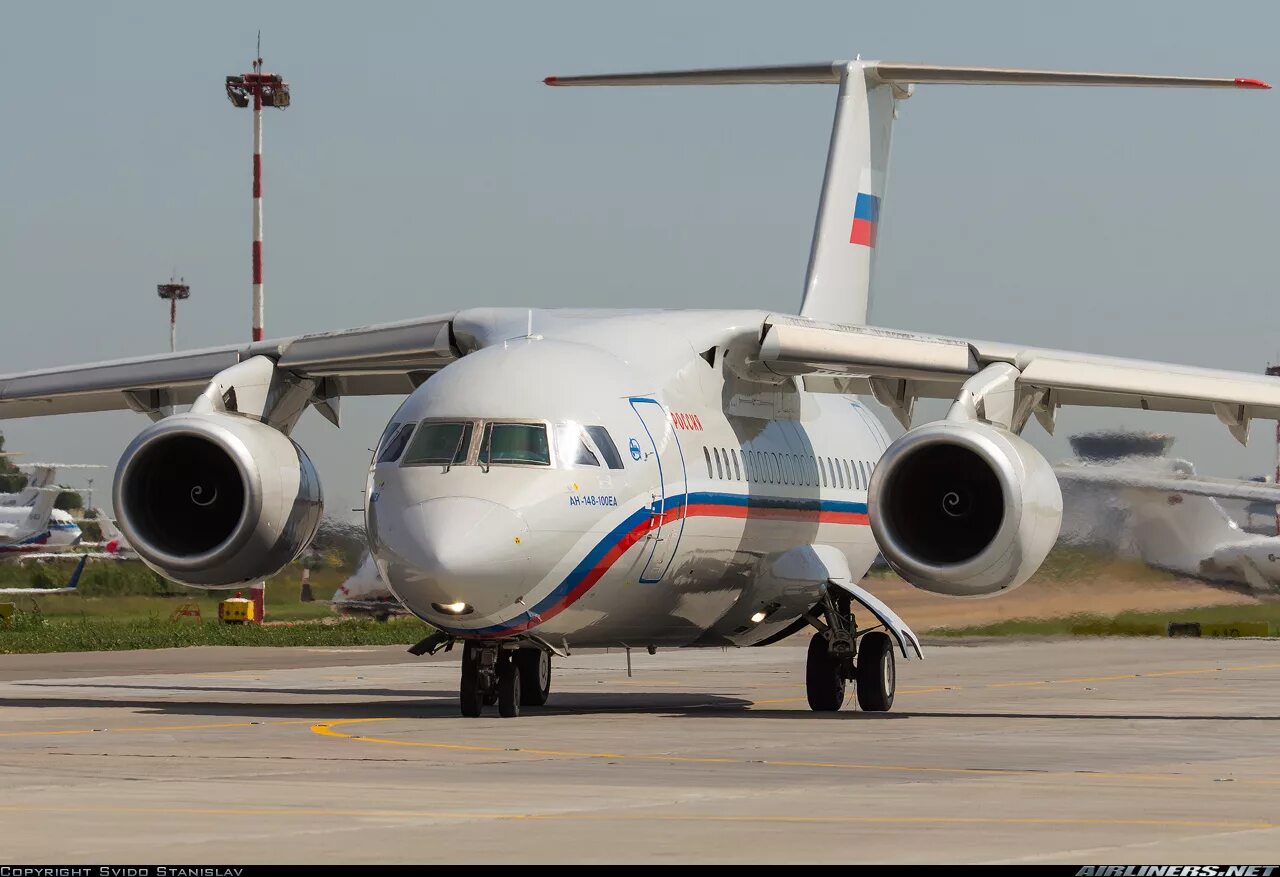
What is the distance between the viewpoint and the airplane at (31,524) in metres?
68.8

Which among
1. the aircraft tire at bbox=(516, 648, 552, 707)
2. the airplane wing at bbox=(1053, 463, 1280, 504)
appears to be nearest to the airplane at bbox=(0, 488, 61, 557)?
the airplane wing at bbox=(1053, 463, 1280, 504)

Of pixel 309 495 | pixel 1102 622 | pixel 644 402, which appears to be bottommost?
pixel 1102 622

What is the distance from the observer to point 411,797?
435 inches

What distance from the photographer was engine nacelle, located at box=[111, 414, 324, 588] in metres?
19.2

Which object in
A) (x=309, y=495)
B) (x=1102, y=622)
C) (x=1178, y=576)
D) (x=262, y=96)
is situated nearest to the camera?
(x=309, y=495)

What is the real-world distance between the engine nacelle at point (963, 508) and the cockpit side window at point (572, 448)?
2545 millimetres

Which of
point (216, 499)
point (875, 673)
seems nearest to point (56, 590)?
point (216, 499)

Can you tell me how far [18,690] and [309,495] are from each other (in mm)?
5136

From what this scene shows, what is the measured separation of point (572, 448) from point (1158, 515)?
19.1 meters

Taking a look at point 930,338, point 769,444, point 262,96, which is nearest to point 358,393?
point 769,444

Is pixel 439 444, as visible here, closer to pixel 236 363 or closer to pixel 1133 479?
pixel 236 363

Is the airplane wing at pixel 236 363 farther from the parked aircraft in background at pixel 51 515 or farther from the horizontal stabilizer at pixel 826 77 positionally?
the parked aircraft in background at pixel 51 515

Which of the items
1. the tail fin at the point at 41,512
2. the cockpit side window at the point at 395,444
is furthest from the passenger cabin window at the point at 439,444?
the tail fin at the point at 41,512

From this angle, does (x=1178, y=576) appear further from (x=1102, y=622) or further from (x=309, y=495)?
(x=309, y=495)
